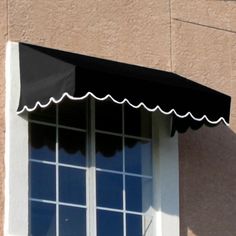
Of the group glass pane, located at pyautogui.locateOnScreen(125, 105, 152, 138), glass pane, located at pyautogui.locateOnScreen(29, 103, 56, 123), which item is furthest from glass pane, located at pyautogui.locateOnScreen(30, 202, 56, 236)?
glass pane, located at pyautogui.locateOnScreen(125, 105, 152, 138)

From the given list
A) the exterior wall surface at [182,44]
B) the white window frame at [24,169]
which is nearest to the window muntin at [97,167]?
the white window frame at [24,169]

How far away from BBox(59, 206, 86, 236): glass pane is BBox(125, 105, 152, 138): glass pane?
Result: 1.06 m

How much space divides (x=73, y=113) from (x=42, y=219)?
3.83 feet

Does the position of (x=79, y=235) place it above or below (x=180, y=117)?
below

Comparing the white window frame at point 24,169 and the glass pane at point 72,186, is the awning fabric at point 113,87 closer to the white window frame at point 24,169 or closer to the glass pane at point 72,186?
the white window frame at point 24,169

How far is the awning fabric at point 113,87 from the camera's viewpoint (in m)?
13.4

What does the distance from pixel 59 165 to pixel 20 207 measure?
28.5 inches

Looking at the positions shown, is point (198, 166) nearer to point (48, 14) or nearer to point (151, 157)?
point (151, 157)

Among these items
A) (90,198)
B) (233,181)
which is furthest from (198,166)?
(90,198)

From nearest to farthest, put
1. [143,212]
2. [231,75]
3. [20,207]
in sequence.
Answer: [20,207] < [143,212] < [231,75]

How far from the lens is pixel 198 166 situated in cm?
1478

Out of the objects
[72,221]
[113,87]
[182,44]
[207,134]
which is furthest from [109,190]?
[182,44]

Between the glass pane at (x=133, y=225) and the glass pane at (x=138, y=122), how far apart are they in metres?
0.85

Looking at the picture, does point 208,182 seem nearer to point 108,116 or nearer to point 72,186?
point 108,116
